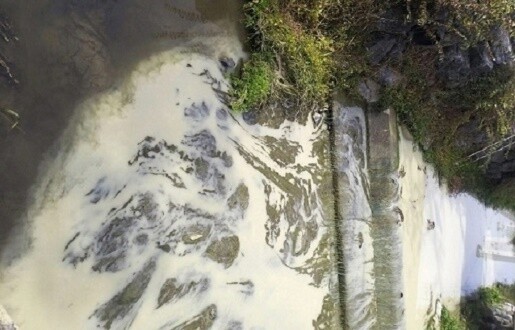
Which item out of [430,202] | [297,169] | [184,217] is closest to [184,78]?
[184,217]

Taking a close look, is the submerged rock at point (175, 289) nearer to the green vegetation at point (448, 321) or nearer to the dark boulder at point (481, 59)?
the dark boulder at point (481, 59)

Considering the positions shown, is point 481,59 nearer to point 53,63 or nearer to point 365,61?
point 365,61

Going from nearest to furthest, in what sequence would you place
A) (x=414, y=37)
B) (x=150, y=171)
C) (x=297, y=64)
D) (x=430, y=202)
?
(x=150, y=171) → (x=297, y=64) → (x=414, y=37) → (x=430, y=202)

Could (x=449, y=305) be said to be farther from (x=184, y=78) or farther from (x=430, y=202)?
(x=184, y=78)

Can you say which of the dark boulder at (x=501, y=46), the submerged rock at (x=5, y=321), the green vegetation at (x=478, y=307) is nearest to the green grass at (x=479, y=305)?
the green vegetation at (x=478, y=307)

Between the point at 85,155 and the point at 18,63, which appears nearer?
the point at 18,63
